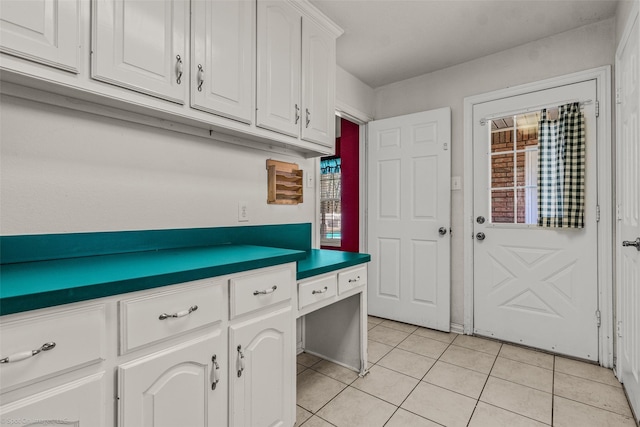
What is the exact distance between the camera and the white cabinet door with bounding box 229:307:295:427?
47.5 inches

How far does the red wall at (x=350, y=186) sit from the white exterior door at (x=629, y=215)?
2116 millimetres

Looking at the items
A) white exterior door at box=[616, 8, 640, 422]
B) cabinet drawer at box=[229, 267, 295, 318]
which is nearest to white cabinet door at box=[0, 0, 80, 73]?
cabinet drawer at box=[229, 267, 295, 318]

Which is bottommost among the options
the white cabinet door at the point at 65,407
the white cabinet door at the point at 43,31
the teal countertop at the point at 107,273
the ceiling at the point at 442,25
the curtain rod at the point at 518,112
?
the white cabinet door at the point at 65,407

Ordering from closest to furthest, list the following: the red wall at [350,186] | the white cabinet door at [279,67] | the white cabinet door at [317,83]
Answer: the white cabinet door at [279,67]
the white cabinet door at [317,83]
the red wall at [350,186]

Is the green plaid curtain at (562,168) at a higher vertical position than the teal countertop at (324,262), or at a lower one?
higher

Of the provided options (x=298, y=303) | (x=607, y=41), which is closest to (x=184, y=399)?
(x=298, y=303)

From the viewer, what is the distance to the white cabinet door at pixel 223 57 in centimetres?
140

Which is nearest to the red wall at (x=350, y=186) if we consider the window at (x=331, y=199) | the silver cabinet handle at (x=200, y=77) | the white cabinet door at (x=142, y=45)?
the window at (x=331, y=199)

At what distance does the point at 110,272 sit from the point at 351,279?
130 centimetres

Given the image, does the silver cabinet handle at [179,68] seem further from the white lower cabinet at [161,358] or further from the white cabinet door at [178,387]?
the white cabinet door at [178,387]

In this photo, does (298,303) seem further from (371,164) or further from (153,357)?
(371,164)

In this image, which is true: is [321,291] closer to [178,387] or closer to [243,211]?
[243,211]

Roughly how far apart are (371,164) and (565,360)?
2.26 meters

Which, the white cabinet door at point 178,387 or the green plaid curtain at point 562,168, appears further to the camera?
the green plaid curtain at point 562,168
